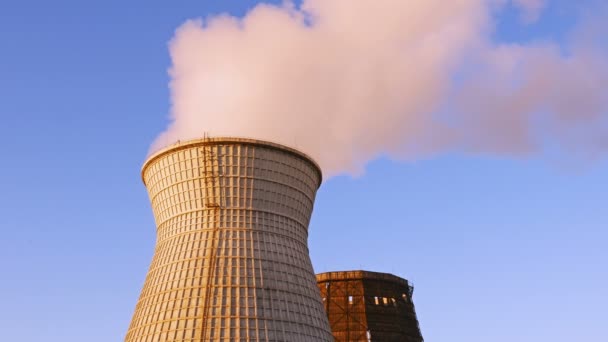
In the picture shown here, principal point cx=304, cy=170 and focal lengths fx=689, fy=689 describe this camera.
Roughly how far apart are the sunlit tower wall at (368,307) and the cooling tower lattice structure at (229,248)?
2493 cm

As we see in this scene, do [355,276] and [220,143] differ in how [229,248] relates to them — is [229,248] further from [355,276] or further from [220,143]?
[355,276]

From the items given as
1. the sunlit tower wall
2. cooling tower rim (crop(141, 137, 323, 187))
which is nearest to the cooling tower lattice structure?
cooling tower rim (crop(141, 137, 323, 187))

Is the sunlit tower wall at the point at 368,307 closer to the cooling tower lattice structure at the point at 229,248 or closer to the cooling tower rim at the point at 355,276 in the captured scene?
the cooling tower rim at the point at 355,276

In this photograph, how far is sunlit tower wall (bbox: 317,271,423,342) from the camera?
5878 centimetres

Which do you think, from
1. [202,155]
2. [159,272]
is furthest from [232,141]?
[159,272]

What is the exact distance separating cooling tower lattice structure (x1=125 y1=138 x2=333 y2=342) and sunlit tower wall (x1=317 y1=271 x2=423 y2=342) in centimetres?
2493

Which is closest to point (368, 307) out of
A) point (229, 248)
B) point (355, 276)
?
point (355, 276)

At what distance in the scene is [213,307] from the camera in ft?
102

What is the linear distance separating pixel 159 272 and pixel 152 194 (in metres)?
4.98

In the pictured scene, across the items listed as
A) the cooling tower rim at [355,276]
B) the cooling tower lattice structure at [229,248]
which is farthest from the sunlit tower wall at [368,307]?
the cooling tower lattice structure at [229,248]

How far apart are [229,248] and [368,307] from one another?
2970 centimetres

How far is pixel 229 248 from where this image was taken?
32625 mm

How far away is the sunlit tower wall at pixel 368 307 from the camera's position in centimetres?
5878

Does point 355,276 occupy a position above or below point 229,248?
above
